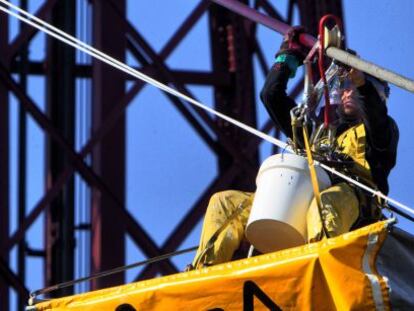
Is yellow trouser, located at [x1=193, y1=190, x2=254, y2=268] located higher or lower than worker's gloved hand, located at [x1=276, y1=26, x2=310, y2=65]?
lower

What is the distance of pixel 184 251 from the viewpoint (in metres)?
9.73

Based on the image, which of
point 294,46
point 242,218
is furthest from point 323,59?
point 242,218

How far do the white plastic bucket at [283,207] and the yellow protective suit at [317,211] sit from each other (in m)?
0.07

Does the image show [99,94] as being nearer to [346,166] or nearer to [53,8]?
[53,8]

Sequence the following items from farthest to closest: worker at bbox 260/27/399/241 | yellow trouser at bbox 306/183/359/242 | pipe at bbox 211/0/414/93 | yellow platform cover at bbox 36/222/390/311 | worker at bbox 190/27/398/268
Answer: worker at bbox 190/27/398/268
worker at bbox 260/27/399/241
yellow trouser at bbox 306/183/359/242
yellow platform cover at bbox 36/222/390/311
pipe at bbox 211/0/414/93

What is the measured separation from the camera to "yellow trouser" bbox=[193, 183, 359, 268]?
9.17 m

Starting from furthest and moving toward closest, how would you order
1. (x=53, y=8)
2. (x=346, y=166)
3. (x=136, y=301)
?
(x=53, y=8) < (x=346, y=166) < (x=136, y=301)

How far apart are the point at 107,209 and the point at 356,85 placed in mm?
5352

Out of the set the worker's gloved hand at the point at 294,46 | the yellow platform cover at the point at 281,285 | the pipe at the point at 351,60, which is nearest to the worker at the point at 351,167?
the worker's gloved hand at the point at 294,46

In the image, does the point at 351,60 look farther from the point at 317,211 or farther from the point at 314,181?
the point at 317,211

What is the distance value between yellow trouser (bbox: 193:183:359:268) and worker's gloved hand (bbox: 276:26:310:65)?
2.37 ft

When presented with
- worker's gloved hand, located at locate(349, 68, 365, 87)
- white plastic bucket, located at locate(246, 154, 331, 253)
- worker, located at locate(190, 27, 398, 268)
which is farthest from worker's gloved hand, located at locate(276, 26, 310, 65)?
white plastic bucket, located at locate(246, 154, 331, 253)

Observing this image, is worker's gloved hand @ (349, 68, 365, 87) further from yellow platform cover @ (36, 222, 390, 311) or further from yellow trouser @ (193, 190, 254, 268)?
yellow platform cover @ (36, 222, 390, 311)

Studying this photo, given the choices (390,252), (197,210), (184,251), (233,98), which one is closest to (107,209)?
(197,210)
